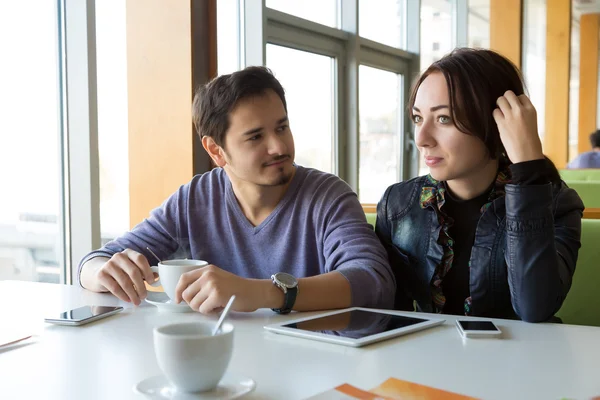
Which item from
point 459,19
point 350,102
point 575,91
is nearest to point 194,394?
point 350,102

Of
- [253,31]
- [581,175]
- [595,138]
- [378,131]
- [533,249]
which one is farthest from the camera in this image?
[595,138]

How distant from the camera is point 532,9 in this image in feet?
Result: 26.5

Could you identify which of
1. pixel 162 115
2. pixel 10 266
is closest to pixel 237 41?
pixel 162 115

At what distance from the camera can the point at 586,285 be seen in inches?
56.0

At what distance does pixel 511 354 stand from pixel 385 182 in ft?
12.4

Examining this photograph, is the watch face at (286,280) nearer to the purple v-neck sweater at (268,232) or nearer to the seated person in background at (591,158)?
the purple v-neck sweater at (268,232)

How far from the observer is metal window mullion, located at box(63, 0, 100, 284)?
208 cm

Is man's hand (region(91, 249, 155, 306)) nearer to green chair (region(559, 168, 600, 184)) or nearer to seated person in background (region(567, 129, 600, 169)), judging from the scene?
green chair (region(559, 168, 600, 184))

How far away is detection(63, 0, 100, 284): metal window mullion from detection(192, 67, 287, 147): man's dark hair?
626 mm

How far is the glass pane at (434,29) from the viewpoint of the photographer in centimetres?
483

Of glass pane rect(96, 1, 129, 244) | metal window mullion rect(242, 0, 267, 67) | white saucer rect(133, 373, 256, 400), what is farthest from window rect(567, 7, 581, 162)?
white saucer rect(133, 373, 256, 400)

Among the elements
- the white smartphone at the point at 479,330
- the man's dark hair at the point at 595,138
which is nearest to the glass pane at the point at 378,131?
the white smartphone at the point at 479,330

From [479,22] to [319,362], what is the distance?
609 centimetres

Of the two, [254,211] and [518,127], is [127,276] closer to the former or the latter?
[254,211]
